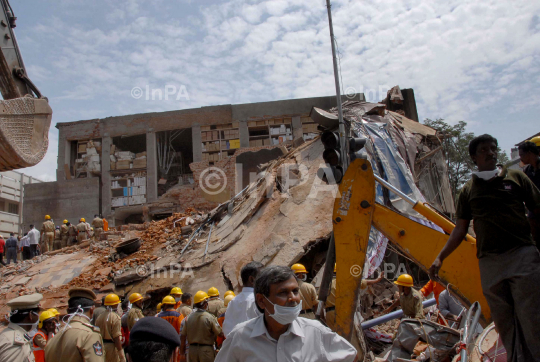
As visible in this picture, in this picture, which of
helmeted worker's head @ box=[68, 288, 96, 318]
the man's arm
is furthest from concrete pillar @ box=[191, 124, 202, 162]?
the man's arm

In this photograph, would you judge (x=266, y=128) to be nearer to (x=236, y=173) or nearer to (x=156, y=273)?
(x=236, y=173)

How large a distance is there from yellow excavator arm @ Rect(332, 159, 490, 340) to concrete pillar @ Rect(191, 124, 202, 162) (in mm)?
21135

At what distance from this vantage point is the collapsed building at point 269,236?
28.1 ft

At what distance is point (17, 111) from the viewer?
468 centimetres

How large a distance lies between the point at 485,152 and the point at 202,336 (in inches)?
147

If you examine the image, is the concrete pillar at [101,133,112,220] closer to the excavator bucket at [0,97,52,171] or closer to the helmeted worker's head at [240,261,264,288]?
the excavator bucket at [0,97,52,171]

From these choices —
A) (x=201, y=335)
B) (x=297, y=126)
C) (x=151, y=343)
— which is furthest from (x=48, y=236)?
(x=151, y=343)

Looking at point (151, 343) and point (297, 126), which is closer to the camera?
point (151, 343)

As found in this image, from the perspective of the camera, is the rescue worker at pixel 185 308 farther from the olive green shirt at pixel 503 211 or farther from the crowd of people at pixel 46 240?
the crowd of people at pixel 46 240

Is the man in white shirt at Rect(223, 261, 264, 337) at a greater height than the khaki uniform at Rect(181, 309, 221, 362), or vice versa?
the man in white shirt at Rect(223, 261, 264, 337)

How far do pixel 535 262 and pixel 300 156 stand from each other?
8923 millimetres

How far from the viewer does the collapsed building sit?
8.56 meters

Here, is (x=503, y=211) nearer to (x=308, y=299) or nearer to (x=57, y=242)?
(x=308, y=299)

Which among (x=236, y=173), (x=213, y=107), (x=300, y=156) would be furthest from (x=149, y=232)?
(x=213, y=107)
